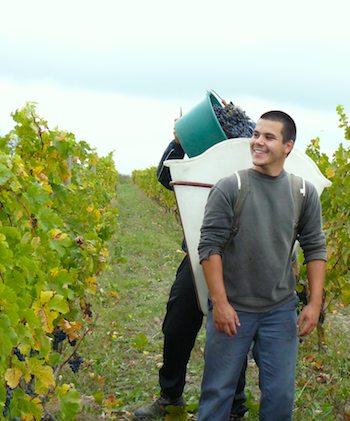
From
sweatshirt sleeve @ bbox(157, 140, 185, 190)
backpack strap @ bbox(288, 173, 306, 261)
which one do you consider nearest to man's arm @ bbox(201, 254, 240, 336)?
backpack strap @ bbox(288, 173, 306, 261)

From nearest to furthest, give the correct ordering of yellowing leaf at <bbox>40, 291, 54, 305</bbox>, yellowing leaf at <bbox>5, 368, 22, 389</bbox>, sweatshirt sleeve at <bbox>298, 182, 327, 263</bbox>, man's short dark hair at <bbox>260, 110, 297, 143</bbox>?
1. yellowing leaf at <bbox>5, 368, 22, 389</bbox>
2. yellowing leaf at <bbox>40, 291, 54, 305</bbox>
3. man's short dark hair at <bbox>260, 110, 297, 143</bbox>
4. sweatshirt sleeve at <bbox>298, 182, 327, 263</bbox>

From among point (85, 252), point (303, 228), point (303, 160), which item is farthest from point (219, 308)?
point (85, 252)

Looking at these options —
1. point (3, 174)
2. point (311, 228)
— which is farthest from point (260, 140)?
point (3, 174)

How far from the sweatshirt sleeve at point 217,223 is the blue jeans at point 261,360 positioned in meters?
0.31

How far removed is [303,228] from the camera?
2879mm

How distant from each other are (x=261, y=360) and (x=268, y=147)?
35.6 inches

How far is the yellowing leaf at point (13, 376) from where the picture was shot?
2.02 metres

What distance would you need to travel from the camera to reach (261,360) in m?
2.79

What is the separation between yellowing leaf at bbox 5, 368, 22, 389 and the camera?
2.02 metres

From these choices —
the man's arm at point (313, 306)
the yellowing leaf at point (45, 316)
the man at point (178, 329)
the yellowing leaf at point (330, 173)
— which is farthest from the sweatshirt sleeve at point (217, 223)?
the yellowing leaf at point (330, 173)

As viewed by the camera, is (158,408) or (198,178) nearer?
(198,178)

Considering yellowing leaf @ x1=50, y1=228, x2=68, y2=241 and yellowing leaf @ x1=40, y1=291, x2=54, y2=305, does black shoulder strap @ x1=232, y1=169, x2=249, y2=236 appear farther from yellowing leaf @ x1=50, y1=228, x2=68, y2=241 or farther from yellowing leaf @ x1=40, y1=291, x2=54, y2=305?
yellowing leaf @ x1=40, y1=291, x2=54, y2=305

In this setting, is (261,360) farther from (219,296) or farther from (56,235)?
(56,235)

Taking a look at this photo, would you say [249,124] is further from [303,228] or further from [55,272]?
[55,272]
